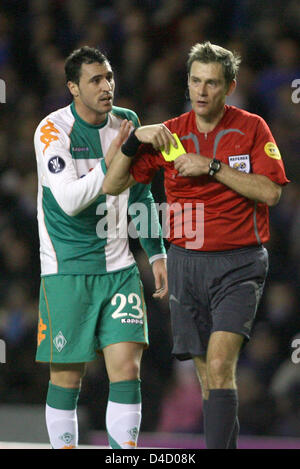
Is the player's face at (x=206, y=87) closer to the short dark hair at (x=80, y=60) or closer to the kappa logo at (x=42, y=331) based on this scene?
the short dark hair at (x=80, y=60)

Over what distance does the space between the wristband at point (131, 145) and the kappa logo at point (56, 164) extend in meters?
0.35

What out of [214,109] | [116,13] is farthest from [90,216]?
[116,13]

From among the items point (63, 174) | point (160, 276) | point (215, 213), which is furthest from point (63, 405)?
point (215, 213)

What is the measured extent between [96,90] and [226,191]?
33.3 inches

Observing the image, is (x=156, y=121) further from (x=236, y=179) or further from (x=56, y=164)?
(x=236, y=179)

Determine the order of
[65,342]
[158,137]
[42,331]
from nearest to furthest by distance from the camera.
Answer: [158,137] → [65,342] → [42,331]

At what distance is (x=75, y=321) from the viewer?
13.0 ft

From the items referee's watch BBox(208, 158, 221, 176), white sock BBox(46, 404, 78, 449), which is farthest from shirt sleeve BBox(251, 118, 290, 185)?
white sock BBox(46, 404, 78, 449)

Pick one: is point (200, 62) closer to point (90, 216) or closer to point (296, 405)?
point (90, 216)

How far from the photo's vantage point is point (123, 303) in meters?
3.96

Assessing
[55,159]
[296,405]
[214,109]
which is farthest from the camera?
[296,405]

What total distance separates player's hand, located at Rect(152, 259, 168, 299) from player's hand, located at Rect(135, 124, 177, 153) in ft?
2.37

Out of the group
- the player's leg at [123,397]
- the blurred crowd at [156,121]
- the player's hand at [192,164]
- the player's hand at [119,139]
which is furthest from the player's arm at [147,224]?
the blurred crowd at [156,121]

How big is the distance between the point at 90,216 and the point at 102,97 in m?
0.54
